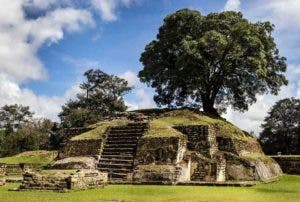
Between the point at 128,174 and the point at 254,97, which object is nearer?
the point at 128,174

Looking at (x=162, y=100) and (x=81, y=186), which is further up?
(x=162, y=100)

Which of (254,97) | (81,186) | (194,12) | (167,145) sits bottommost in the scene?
(81,186)

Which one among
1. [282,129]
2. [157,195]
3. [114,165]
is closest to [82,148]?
[114,165]

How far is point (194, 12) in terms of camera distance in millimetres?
30781

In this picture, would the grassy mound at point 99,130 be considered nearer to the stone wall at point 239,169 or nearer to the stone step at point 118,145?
the stone step at point 118,145

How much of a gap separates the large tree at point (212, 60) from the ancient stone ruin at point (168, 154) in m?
4.51

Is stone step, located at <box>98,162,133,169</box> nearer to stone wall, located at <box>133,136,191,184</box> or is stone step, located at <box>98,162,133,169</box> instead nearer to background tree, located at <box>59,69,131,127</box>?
stone wall, located at <box>133,136,191,184</box>

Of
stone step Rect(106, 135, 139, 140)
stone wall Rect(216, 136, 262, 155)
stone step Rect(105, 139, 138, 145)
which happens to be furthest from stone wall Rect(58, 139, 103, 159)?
stone wall Rect(216, 136, 262, 155)

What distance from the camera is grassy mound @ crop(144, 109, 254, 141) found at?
75.2 feet

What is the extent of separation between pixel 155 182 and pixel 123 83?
31677mm

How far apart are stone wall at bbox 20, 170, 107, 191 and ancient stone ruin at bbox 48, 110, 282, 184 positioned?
10.0 ft

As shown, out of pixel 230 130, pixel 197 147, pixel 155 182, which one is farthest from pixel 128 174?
pixel 230 130

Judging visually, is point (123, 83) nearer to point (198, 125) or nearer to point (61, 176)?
point (198, 125)

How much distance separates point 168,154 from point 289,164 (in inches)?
376
